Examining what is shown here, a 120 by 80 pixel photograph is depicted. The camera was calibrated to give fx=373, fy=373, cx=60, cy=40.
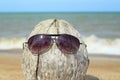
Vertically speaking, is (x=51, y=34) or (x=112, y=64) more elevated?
(x=51, y=34)

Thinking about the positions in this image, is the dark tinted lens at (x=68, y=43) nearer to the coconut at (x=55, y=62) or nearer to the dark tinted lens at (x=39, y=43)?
the coconut at (x=55, y=62)

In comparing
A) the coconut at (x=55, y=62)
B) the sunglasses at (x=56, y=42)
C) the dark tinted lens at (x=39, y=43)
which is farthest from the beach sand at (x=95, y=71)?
the dark tinted lens at (x=39, y=43)

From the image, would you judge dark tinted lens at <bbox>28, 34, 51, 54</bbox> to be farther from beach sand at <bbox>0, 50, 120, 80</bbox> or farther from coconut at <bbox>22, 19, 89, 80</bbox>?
beach sand at <bbox>0, 50, 120, 80</bbox>

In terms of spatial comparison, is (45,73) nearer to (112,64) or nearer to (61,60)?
(61,60)

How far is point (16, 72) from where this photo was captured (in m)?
8.09

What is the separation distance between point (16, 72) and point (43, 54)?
2925 mm

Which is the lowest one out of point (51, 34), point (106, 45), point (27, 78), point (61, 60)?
point (106, 45)

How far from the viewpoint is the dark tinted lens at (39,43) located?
5.32 meters

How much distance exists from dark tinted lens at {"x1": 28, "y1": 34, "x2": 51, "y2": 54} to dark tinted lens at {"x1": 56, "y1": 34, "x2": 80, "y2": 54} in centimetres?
16

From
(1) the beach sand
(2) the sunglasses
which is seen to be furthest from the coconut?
(1) the beach sand

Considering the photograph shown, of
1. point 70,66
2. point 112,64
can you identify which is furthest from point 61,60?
point 112,64

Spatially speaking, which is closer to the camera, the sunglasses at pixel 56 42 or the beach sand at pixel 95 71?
the sunglasses at pixel 56 42

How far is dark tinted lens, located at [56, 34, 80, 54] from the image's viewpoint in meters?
5.29

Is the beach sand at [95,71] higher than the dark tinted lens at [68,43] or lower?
lower
